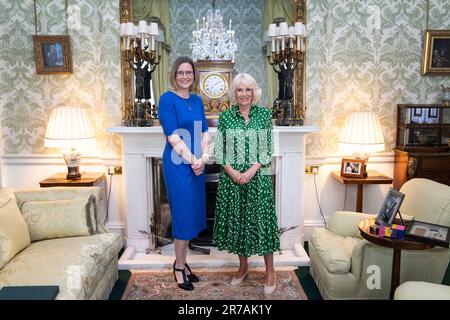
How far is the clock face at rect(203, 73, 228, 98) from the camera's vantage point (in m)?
3.69

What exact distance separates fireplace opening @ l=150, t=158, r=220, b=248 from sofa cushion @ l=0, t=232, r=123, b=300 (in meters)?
0.86

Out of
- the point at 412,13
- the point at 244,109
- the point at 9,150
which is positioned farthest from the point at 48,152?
the point at 412,13

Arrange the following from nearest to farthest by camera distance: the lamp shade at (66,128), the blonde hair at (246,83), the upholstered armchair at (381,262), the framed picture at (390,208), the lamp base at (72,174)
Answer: the framed picture at (390,208) → the upholstered armchair at (381,262) → the blonde hair at (246,83) → the lamp shade at (66,128) → the lamp base at (72,174)

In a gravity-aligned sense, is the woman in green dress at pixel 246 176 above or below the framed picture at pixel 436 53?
below

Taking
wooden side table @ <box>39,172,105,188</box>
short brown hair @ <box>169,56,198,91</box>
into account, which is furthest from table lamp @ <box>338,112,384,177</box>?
wooden side table @ <box>39,172,105,188</box>

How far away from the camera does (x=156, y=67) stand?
371 cm

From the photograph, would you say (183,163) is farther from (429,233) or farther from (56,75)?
(56,75)

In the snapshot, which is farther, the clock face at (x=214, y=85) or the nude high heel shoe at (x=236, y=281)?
the clock face at (x=214, y=85)

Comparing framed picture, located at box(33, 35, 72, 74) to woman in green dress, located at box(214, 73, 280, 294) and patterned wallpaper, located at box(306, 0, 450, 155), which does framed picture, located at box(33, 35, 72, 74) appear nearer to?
woman in green dress, located at box(214, 73, 280, 294)

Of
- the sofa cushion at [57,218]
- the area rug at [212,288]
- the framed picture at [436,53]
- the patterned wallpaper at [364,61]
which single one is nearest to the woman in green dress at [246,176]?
the area rug at [212,288]

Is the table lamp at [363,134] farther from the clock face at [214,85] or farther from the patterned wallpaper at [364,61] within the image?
the clock face at [214,85]

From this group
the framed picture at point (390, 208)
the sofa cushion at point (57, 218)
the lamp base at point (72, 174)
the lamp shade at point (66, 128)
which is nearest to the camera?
the framed picture at point (390, 208)

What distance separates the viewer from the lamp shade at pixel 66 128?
3.54m

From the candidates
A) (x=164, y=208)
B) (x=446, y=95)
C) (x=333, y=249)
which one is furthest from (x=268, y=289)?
(x=446, y=95)
